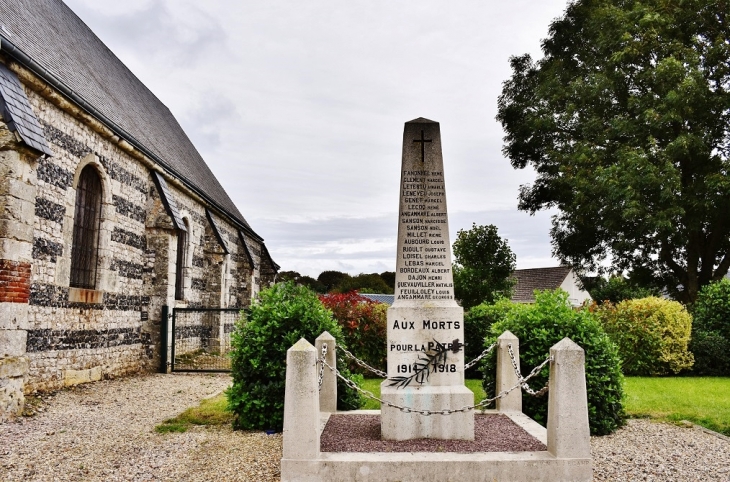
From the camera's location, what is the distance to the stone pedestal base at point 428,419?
5.28m

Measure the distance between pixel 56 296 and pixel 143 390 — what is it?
2.19 m

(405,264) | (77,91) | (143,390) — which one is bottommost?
(143,390)

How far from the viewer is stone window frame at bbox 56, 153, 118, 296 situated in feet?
32.0

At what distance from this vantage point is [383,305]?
13.0 metres

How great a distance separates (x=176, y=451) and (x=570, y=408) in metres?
3.79

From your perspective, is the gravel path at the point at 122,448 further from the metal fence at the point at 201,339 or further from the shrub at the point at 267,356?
the metal fence at the point at 201,339

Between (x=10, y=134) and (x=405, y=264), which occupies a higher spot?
(x=10, y=134)

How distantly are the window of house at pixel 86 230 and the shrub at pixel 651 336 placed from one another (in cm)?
1129

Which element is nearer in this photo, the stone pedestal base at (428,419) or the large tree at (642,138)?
the stone pedestal base at (428,419)

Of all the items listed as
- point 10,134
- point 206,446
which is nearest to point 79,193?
point 10,134

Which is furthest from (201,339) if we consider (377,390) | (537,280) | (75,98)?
(537,280)

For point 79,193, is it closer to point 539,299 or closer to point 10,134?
point 10,134

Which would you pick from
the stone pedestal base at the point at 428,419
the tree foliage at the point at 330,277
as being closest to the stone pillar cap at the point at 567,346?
the stone pedestal base at the point at 428,419

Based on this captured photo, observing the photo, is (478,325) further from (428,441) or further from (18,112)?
(18,112)
